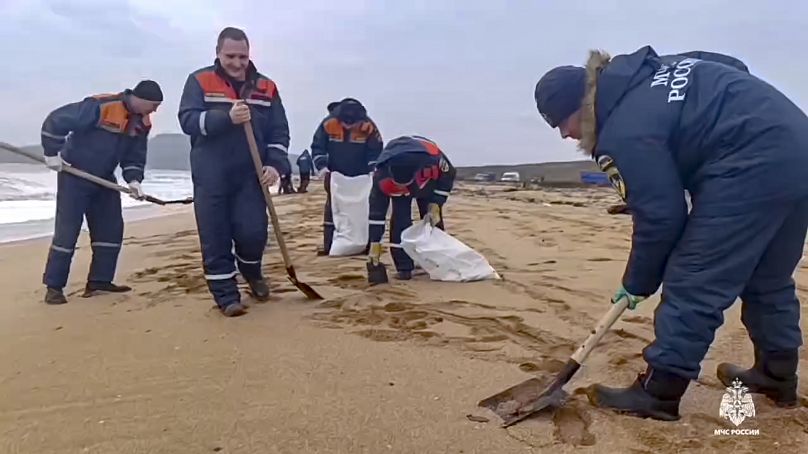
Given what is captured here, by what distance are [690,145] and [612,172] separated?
26cm

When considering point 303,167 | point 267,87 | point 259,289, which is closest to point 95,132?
point 267,87

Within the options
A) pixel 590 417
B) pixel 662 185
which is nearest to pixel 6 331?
pixel 590 417

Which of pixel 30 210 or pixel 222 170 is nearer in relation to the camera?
pixel 222 170

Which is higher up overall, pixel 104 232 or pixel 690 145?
pixel 690 145

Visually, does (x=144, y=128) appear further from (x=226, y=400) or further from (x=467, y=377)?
(x=467, y=377)

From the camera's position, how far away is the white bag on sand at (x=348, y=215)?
6934 millimetres

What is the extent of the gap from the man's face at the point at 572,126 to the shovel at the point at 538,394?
636 mm

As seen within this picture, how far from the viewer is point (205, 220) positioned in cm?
426

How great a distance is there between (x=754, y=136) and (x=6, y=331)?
3914mm

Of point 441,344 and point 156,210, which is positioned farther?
point 156,210

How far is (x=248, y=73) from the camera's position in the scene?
441cm

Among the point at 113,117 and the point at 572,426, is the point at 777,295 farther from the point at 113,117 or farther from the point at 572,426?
the point at 113,117

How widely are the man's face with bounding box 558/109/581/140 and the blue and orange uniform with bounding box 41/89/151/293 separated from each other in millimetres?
3571

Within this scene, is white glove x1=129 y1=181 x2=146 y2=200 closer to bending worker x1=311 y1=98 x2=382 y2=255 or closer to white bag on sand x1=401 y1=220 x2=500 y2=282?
bending worker x1=311 y1=98 x2=382 y2=255
